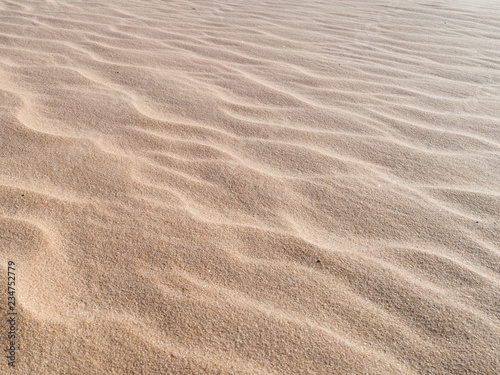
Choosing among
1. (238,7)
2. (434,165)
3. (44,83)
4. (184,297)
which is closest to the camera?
(184,297)

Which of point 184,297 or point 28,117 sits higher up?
point 28,117

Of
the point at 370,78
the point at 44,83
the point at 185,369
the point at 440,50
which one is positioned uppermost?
the point at 440,50

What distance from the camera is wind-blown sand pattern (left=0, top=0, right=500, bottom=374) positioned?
0.95 meters

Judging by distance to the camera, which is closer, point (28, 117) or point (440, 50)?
point (28, 117)

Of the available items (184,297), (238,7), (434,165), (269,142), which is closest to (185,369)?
(184,297)

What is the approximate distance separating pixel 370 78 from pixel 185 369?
196 centimetres

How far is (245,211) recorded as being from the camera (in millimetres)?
1338

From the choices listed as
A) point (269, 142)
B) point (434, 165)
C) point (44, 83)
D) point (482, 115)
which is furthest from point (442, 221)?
point (44, 83)

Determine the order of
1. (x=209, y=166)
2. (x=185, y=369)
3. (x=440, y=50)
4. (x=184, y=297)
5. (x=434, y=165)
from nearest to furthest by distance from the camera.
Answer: (x=185, y=369), (x=184, y=297), (x=209, y=166), (x=434, y=165), (x=440, y=50)

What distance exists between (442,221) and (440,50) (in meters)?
2.00

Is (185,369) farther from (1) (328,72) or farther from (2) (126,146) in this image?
(1) (328,72)

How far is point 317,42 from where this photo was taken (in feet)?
9.75

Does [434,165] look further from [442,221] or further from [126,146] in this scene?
[126,146]

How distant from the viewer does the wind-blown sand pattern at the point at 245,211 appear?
3.10 ft
